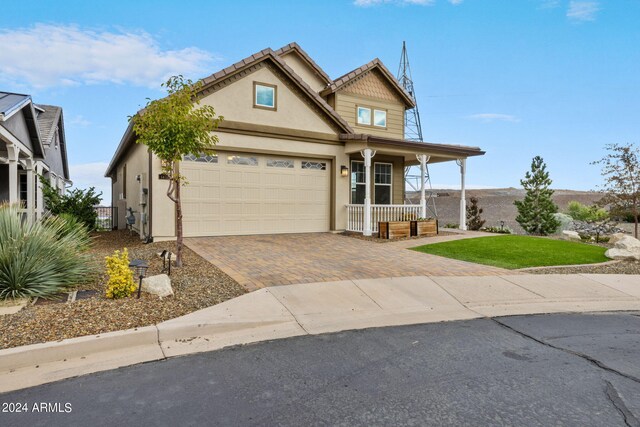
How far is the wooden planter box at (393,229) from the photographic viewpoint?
1277 cm

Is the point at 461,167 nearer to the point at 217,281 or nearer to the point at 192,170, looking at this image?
the point at 192,170

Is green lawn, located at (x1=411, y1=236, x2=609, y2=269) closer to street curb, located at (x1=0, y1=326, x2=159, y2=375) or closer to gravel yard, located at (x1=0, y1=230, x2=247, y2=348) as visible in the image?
gravel yard, located at (x1=0, y1=230, x2=247, y2=348)

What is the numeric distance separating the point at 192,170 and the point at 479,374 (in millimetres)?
10045

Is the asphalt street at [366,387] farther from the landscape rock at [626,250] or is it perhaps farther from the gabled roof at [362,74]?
the gabled roof at [362,74]

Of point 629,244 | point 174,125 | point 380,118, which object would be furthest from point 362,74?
point 174,125

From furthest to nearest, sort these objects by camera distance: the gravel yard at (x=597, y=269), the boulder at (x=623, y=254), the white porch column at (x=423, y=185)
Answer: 1. the white porch column at (x=423, y=185)
2. the boulder at (x=623, y=254)
3. the gravel yard at (x=597, y=269)

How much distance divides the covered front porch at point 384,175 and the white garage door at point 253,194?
1.29 metres

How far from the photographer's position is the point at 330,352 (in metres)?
4.13

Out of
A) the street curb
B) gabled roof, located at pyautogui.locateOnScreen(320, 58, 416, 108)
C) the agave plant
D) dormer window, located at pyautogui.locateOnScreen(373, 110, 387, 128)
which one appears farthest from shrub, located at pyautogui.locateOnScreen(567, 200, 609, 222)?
the agave plant

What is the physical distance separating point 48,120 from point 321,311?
65.6 ft

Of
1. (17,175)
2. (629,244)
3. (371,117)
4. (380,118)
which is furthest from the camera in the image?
(380,118)

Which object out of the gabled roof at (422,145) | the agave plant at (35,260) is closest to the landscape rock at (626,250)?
the gabled roof at (422,145)

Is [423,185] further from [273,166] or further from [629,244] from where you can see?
[629,244]

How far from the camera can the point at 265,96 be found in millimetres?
12961
